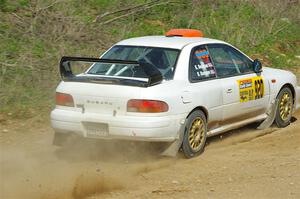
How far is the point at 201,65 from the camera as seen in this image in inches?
328

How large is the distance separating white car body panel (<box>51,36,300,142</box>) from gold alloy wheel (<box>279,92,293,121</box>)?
149 centimetres

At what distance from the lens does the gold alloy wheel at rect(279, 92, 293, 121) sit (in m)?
9.81

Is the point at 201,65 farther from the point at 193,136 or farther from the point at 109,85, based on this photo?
the point at 109,85

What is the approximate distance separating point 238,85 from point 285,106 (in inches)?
57.9

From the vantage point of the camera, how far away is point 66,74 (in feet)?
26.2

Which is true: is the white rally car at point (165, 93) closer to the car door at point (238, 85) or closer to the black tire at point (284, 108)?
the car door at point (238, 85)

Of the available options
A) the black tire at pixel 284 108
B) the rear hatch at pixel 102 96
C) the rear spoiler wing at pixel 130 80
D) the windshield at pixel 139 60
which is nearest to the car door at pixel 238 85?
the black tire at pixel 284 108

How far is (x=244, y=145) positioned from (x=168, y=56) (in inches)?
63.6

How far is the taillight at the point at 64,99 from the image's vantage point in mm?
7738

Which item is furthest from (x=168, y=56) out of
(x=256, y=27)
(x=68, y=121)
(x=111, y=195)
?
(x=256, y=27)

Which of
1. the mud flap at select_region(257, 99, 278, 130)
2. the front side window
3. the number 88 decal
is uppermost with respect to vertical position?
the front side window

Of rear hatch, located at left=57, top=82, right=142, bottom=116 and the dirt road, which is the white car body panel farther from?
the dirt road

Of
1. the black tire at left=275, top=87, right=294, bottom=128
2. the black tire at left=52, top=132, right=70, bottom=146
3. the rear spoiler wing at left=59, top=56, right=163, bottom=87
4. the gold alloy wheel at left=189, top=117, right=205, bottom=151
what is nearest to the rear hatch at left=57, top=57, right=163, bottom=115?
the rear spoiler wing at left=59, top=56, right=163, bottom=87

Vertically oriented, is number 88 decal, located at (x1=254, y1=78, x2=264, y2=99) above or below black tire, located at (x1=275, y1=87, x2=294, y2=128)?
above
